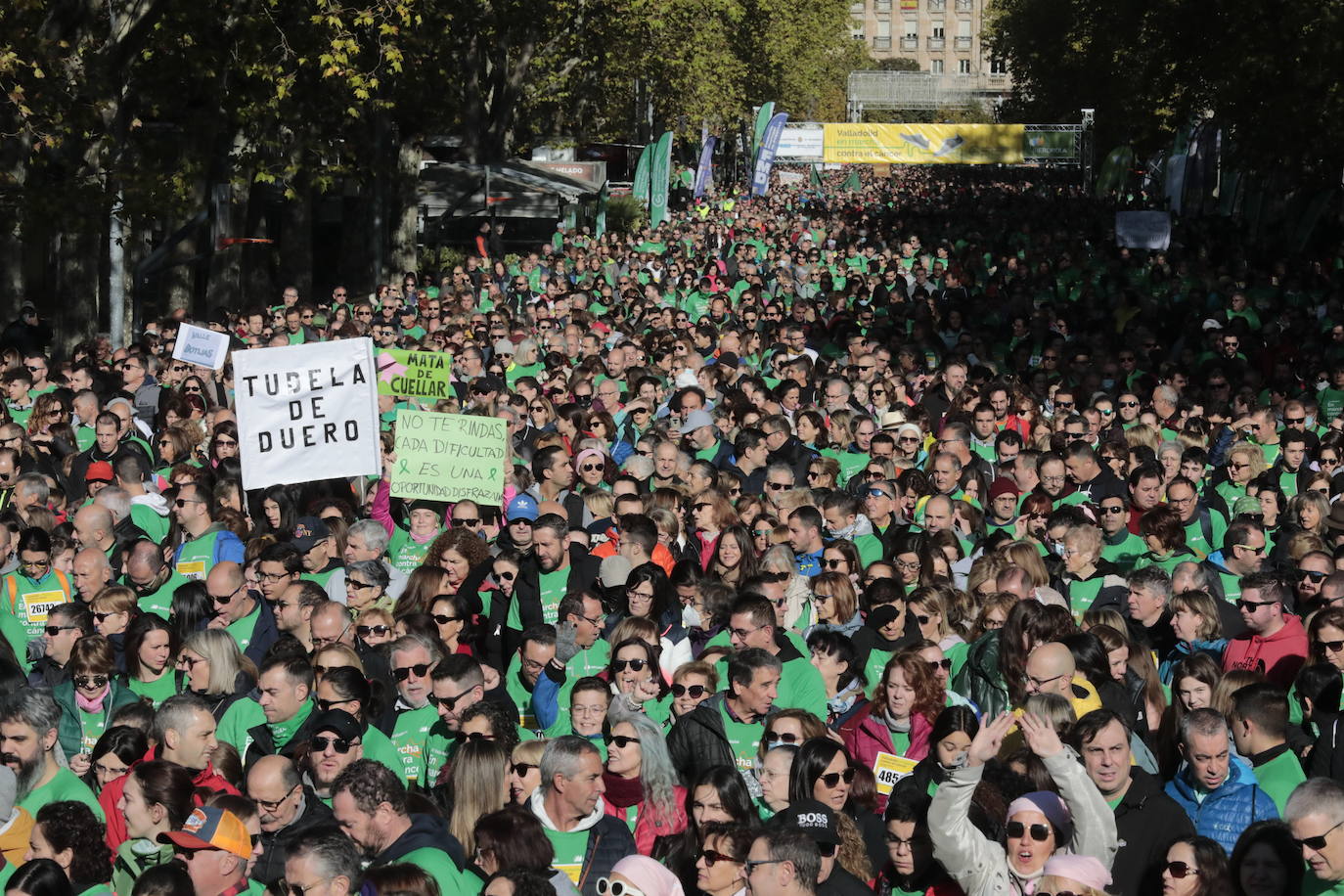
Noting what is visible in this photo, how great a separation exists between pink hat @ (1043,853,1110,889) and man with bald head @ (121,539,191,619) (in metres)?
5.63

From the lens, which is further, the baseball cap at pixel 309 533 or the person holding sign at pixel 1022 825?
the baseball cap at pixel 309 533

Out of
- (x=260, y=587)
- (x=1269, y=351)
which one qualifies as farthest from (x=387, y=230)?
(x=260, y=587)

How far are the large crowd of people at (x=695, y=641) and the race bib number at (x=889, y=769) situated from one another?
0.06 ft

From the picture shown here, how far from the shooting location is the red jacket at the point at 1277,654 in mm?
8156

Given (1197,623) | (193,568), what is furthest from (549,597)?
(1197,623)

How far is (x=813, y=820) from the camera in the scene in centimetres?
590

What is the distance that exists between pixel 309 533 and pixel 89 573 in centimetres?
126

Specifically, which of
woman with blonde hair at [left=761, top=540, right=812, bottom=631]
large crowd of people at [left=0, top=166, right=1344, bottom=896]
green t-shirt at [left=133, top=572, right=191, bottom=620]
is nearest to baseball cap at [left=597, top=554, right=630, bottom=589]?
large crowd of people at [left=0, top=166, right=1344, bottom=896]

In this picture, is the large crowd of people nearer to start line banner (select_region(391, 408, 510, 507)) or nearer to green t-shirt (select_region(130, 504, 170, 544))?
green t-shirt (select_region(130, 504, 170, 544))

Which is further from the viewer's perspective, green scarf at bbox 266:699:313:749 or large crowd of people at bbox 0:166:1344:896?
green scarf at bbox 266:699:313:749

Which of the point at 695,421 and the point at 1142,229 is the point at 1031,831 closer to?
Result: the point at 695,421

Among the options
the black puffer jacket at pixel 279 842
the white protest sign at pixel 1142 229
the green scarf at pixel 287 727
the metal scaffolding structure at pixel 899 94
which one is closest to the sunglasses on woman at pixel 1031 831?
the black puffer jacket at pixel 279 842

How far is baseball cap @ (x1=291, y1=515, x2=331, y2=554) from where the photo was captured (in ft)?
33.6

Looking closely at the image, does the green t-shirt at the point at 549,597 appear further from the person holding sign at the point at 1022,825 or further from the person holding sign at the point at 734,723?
the person holding sign at the point at 1022,825
